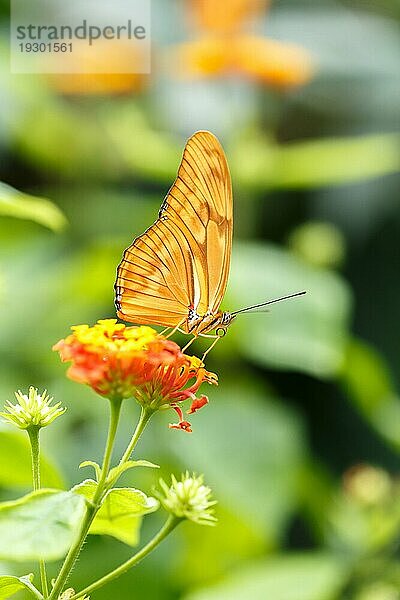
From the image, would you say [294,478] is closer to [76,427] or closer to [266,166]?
[76,427]

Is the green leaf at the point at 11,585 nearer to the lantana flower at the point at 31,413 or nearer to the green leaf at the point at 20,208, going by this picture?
the lantana flower at the point at 31,413

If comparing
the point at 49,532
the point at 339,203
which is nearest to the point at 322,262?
the point at 339,203

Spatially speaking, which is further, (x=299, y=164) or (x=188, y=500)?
(x=299, y=164)

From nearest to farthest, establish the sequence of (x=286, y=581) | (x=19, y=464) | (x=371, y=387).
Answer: (x=19, y=464), (x=286, y=581), (x=371, y=387)

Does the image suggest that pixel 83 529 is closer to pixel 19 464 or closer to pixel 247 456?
pixel 19 464

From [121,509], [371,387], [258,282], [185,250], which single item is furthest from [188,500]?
[371,387]

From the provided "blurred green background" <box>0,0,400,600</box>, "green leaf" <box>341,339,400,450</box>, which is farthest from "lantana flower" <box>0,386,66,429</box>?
"green leaf" <box>341,339,400,450</box>

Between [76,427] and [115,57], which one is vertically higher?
[115,57]

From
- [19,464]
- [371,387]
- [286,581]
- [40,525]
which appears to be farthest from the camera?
[371,387]
